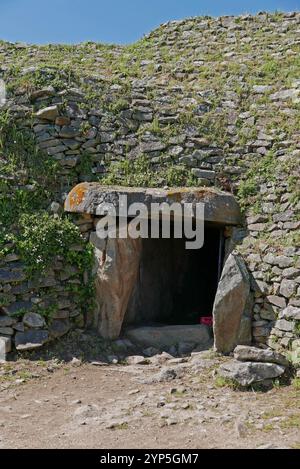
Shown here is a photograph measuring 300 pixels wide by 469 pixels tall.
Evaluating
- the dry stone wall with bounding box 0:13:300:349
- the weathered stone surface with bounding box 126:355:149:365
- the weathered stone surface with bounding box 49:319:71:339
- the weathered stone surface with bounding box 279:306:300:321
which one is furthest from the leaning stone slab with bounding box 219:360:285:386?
the weathered stone surface with bounding box 49:319:71:339

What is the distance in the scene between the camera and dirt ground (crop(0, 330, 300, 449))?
4.78m

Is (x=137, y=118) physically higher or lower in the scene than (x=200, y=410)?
higher

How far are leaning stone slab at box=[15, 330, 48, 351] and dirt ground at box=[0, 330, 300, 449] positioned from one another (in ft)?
0.58

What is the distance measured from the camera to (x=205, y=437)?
4.78 m

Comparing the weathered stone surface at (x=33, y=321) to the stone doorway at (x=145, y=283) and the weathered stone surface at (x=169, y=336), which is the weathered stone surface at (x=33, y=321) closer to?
the stone doorway at (x=145, y=283)

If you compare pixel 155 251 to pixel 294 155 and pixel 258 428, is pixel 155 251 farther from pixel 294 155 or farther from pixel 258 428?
pixel 258 428

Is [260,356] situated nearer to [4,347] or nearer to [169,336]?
[169,336]

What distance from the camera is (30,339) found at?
7.14m

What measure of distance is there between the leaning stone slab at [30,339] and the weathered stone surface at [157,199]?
6.40ft

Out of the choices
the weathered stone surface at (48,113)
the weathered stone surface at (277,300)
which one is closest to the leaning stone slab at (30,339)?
the weathered stone surface at (277,300)

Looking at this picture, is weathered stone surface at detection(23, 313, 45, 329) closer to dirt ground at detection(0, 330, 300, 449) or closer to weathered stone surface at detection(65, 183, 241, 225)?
dirt ground at detection(0, 330, 300, 449)

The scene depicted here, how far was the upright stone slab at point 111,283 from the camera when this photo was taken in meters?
7.71

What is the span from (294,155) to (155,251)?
3.30 m
